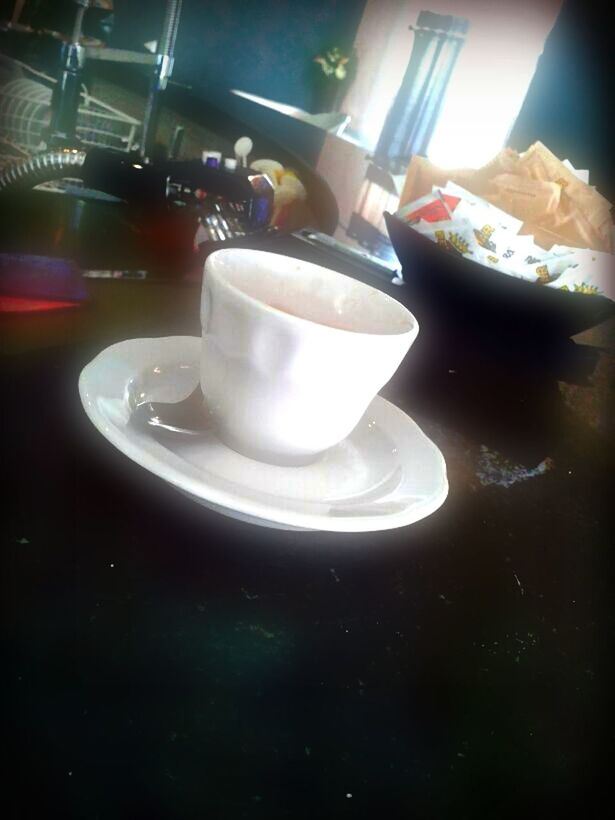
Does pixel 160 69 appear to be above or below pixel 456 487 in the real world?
above

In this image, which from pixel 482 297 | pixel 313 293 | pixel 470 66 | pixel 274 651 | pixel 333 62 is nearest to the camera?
pixel 274 651

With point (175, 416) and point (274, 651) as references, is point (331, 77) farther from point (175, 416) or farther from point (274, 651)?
point (274, 651)

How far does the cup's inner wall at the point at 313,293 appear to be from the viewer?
1.38ft

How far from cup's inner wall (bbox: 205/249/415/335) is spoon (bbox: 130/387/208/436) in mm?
91

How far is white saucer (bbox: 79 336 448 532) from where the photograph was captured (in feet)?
0.97

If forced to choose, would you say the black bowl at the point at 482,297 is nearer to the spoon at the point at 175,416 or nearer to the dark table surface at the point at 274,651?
the dark table surface at the point at 274,651

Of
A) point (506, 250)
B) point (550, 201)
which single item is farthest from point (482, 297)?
point (550, 201)

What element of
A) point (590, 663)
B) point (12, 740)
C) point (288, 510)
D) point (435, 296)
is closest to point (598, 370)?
point (435, 296)

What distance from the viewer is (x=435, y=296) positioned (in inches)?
35.0

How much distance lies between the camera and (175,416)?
367mm

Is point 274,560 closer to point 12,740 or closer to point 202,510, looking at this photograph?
point 202,510

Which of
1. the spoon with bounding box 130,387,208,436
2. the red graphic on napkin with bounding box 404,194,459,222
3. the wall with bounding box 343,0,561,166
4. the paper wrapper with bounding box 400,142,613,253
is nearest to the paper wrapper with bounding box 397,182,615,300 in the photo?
the red graphic on napkin with bounding box 404,194,459,222

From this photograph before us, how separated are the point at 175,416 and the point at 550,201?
0.94m

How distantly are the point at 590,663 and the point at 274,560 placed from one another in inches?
7.5
